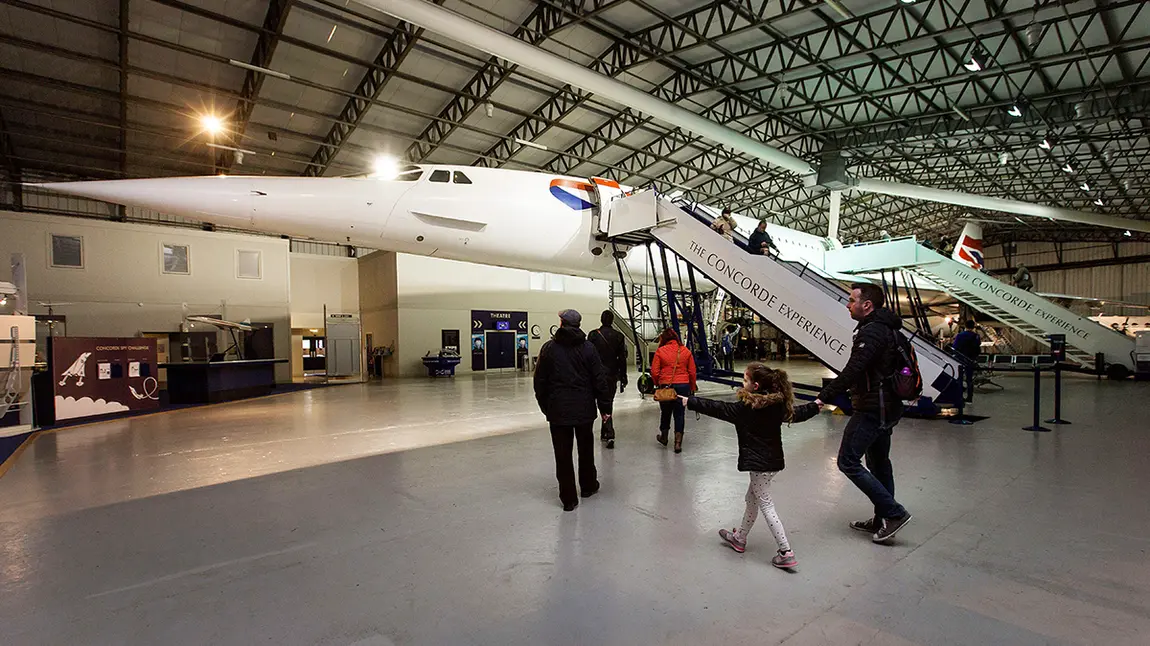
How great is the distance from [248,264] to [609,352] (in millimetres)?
18093

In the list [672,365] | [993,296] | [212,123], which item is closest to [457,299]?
[212,123]

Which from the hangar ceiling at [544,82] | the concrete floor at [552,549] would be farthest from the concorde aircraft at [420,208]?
the hangar ceiling at [544,82]

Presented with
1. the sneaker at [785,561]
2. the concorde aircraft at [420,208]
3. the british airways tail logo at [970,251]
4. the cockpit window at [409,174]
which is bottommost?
the sneaker at [785,561]

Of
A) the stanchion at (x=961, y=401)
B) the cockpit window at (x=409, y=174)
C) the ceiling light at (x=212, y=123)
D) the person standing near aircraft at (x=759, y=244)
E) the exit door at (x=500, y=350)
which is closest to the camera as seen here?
the cockpit window at (x=409, y=174)

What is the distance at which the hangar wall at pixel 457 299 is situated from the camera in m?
20.8

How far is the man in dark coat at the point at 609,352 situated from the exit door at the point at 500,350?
15611 mm

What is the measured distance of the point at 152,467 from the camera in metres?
6.05

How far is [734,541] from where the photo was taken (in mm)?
3430

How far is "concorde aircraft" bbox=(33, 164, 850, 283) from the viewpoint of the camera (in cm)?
591

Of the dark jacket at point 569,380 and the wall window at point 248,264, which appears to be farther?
the wall window at point 248,264

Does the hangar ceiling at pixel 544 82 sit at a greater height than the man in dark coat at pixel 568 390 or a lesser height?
greater

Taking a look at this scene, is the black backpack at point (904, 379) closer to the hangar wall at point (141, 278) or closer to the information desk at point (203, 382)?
the information desk at point (203, 382)

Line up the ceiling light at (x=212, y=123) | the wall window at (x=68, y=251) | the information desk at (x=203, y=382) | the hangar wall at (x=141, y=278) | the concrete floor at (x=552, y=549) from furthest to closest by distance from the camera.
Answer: the wall window at (x=68, y=251), the hangar wall at (x=141, y=278), the ceiling light at (x=212, y=123), the information desk at (x=203, y=382), the concrete floor at (x=552, y=549)

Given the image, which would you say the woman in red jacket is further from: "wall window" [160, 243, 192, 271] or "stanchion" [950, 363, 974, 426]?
"wall window" [160, 243, 192, 271]
